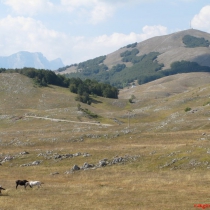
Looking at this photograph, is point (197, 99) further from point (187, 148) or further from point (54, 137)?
point (187, 148)

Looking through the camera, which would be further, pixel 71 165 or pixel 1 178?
pixel 71 165

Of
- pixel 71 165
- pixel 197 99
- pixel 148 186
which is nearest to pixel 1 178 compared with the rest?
pixel 71 165

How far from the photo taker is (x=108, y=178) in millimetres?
46281

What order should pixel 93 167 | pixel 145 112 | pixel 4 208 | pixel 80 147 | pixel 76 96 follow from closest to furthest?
pixel 4 208
pixel 93 167
pixel 80 147
pixel 145 112
pixel 76 96

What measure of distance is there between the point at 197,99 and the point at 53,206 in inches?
5250

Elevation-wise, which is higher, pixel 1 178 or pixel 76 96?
pixel 76 96

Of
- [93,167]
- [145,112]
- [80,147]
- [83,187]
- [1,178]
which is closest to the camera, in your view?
[83,187]

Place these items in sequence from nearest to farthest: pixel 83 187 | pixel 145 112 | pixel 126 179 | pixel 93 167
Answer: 1. pixel 83 187
2. pixel 126 179
3. pixel 93 167
4. pixel 145 112

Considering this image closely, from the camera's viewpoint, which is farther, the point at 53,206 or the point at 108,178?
the point at 108,178

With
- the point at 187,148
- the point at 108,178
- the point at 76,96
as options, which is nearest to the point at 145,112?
the point at 76,96

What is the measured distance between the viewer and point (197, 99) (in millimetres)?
153750

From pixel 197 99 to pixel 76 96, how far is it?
66105mm

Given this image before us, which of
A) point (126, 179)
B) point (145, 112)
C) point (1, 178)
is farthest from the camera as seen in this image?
point (145, 112)

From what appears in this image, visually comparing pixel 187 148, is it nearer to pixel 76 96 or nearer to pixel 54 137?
pixel 54 137
